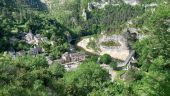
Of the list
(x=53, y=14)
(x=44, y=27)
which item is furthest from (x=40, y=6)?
(x=44, y=27)

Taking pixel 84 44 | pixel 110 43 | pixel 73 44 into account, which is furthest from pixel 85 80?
pixel 73 44

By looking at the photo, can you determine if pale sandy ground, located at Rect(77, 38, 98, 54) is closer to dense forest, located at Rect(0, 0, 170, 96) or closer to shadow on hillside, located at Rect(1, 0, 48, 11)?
dense forest, located at Rect(0, 0, 170, 96)

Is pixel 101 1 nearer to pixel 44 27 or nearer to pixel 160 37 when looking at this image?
pixel 44 27

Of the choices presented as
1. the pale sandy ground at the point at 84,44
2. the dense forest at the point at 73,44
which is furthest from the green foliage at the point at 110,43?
the pale sandy ground at the point at 84,44

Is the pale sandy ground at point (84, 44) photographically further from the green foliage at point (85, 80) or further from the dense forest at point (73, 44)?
the green foliage at point (85, 80)

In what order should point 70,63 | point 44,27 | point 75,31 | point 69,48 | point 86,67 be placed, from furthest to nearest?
point 75,31, point 44,27, point 69,48, point 70,63, point 86,67

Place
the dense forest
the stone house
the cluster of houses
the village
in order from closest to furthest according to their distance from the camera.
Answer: the dense forest
the village
the cluster of houses
the stone house

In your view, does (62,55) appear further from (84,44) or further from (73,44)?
(73,44)

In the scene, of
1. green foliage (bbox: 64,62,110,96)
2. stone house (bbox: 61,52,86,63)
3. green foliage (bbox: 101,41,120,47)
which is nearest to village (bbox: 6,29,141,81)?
stone house (bbox: 61,52,86,63)
